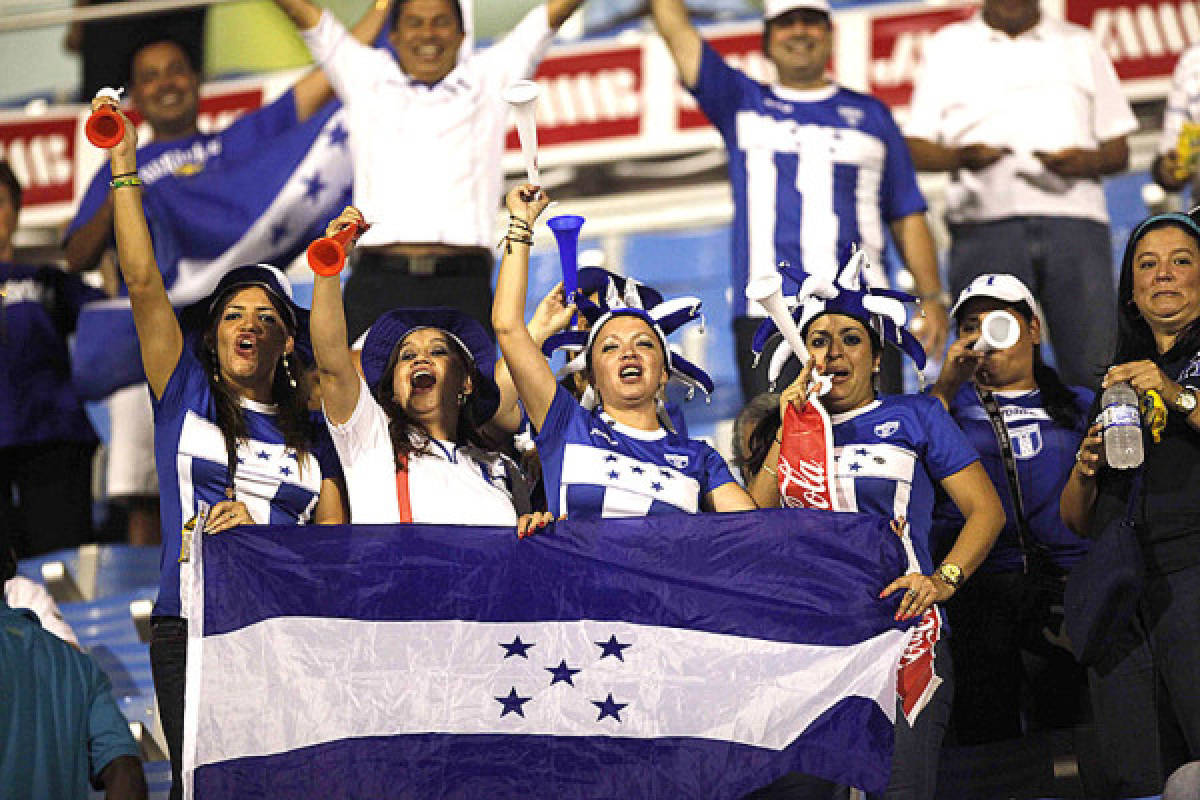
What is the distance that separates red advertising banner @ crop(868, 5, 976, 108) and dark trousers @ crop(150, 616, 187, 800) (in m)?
6.09

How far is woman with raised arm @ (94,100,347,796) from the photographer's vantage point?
4.95 m

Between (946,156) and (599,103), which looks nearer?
(946,156)

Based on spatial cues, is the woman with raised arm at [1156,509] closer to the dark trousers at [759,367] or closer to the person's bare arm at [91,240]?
the dark trousers at [759,367]

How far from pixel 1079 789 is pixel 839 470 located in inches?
45.0

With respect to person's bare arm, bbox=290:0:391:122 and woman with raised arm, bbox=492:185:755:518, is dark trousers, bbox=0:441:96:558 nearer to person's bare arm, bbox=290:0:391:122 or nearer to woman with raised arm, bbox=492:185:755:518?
person's bare arm, bbox=290:0:391:122

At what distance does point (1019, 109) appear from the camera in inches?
290

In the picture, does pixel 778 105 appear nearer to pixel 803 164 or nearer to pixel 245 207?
pixel 803 164

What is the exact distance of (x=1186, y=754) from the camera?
4867 millimetres

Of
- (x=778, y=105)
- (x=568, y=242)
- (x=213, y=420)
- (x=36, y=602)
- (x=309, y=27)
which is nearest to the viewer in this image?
(x=213, y=420)

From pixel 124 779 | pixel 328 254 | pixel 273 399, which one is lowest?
pixel 124 779

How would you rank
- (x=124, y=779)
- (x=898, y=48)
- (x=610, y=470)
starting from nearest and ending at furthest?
(x=124, y=779) → (x=610, y=470) → (x=898, y=48)

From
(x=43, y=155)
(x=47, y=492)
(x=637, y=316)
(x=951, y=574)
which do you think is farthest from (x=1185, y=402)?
(x=43, y=155)

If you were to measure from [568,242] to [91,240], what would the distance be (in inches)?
127

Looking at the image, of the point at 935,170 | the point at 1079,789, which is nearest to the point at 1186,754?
the point at 1079,789
